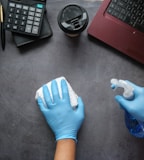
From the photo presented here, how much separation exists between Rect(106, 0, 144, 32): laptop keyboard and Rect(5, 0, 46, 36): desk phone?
0.68ft

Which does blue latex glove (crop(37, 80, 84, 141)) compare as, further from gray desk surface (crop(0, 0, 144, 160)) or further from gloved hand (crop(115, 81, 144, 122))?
gloved hand (crop(115, 81, 144, 122))

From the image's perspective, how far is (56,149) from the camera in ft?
2.83

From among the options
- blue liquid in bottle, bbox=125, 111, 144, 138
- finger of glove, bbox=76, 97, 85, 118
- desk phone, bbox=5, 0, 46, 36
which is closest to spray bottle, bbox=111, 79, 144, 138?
blue liquid in bottle, bbox=125, 111, 144, 138

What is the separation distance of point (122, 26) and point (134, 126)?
0.28m

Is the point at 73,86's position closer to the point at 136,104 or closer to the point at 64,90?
the point at 64,90

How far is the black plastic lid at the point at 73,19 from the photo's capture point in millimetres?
846

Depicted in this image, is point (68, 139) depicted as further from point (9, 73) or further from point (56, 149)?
point (9, 73)

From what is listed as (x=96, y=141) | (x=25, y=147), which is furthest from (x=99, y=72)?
(x=25, y=147)

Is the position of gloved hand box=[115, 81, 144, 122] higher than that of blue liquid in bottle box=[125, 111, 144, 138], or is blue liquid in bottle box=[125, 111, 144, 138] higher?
gloved hand box=[115, 81, 144, 122]

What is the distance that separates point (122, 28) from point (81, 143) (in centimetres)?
35

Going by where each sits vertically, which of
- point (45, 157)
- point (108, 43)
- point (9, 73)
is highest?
point (108, 43)

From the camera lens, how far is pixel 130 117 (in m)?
0.86

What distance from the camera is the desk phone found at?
88 cm

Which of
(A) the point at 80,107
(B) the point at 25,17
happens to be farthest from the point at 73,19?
(A) the point at 80,107
